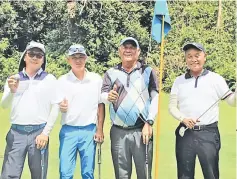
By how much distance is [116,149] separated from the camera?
367 cm

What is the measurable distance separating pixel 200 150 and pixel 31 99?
52.5 inches

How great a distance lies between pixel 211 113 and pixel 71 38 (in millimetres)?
13433

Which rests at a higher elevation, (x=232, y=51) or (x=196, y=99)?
(x=232, y=51)

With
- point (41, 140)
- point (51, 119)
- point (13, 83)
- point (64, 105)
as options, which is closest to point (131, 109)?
point (64, 105)

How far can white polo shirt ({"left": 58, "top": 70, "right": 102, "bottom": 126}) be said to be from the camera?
363cm

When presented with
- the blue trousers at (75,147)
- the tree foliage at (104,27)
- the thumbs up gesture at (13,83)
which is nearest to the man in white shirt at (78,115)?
the blue trousers at (75,147)

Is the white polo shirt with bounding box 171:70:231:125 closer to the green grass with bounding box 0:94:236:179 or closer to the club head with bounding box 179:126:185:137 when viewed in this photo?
the club head with bounding box 179:126:185:137

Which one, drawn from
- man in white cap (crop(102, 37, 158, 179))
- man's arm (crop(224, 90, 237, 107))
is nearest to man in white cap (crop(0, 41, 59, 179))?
man in white cap (crop(102, 37, 158, 179))

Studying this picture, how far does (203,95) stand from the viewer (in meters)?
3.58

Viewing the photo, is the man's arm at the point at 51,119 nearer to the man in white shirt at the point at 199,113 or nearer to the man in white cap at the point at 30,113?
the man in white cap at the point at 30,113

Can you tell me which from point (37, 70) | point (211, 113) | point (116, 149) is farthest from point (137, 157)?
point (37, 70)

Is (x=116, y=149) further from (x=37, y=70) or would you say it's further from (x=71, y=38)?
(x=71, y=38)

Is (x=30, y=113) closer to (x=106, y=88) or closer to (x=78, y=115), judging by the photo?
(x=78, y=115)

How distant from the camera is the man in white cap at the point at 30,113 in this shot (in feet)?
11.7
